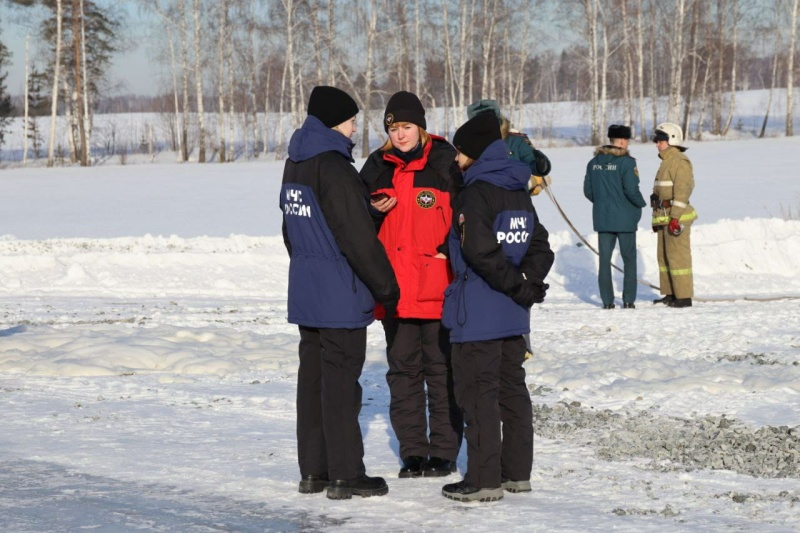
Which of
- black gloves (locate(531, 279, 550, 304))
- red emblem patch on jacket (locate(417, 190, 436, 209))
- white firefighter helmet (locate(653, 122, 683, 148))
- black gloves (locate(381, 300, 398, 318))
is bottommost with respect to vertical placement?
black gloves (locate(381, 300, 398, 318))

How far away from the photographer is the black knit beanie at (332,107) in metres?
4.85

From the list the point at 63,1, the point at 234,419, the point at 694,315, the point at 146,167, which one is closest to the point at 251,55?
the point at 63,1

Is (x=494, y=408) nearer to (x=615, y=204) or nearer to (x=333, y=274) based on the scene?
(x=333, y=274)

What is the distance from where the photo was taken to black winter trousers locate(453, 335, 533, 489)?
4.77m

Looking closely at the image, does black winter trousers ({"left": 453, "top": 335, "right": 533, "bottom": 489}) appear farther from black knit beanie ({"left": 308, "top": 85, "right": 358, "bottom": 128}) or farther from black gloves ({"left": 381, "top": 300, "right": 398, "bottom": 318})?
black knit beanie ({"left": 308, "top": 85, "right": 358, "bottom": 128})

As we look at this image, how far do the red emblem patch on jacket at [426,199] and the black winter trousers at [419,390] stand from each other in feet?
1.85

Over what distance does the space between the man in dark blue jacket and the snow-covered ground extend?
19 cm

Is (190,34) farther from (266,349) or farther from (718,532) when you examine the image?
(718,532)

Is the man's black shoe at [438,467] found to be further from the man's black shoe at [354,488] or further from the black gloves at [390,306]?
the black gloves at [390,306]

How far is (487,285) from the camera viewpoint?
478 cm

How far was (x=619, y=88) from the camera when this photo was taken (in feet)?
202

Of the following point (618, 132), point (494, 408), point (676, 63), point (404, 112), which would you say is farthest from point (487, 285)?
point (676, 63)

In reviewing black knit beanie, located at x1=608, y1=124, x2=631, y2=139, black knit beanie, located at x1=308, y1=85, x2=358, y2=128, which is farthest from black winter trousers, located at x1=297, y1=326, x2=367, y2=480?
black knit beanie, located at x1=608, y1=124, x2=631, y2=139

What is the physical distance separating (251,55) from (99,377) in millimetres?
45014
